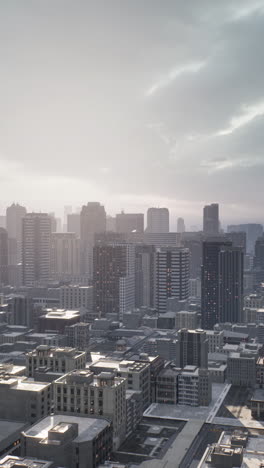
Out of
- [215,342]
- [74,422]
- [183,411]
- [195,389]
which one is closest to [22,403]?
[74,422]

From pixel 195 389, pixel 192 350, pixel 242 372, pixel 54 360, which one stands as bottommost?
pixel 242 372

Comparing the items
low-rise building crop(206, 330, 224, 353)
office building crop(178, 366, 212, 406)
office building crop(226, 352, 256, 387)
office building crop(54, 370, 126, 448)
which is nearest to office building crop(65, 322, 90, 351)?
low-rise building crop(206, 330, 224, 353)

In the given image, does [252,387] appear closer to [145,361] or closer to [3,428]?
[145,361]

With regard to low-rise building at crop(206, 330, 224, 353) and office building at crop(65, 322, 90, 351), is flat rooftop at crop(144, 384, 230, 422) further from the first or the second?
office building at crop(65, 322, 90, 351)

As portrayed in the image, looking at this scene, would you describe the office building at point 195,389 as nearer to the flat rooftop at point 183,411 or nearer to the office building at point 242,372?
the flat rooftop at point 183,411

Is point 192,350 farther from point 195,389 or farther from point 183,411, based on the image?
point 183,411
